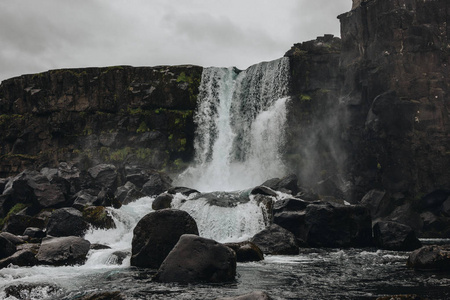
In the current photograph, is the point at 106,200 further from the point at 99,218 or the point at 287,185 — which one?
the point at 287,185

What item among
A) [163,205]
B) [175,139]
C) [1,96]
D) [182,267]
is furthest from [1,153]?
[182,267]

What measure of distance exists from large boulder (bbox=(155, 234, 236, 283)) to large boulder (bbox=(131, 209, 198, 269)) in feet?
8.87

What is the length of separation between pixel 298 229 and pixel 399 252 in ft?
20.6

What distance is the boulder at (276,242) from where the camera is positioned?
2242 cm

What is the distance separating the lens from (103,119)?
5719cm

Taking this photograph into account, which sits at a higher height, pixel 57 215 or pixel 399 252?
pixel 57 215

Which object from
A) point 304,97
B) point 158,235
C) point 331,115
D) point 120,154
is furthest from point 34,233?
point 304,97

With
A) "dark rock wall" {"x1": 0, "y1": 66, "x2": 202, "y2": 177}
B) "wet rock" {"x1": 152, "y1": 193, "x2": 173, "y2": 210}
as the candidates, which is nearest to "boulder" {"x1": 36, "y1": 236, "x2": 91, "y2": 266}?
"wet rock" {"x1": 152, "y1": 193, "x2": 173, "y2": 210}

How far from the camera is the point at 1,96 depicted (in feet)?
211

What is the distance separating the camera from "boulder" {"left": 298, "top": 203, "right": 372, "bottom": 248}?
1019 inches

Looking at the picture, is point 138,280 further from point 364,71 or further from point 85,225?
point 364,71

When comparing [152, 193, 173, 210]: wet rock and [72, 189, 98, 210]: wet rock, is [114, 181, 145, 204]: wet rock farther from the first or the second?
[152, 193, 173, 210]: wet rock

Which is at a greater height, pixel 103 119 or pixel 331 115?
pixel 103 119

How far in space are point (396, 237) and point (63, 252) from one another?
18.0m
